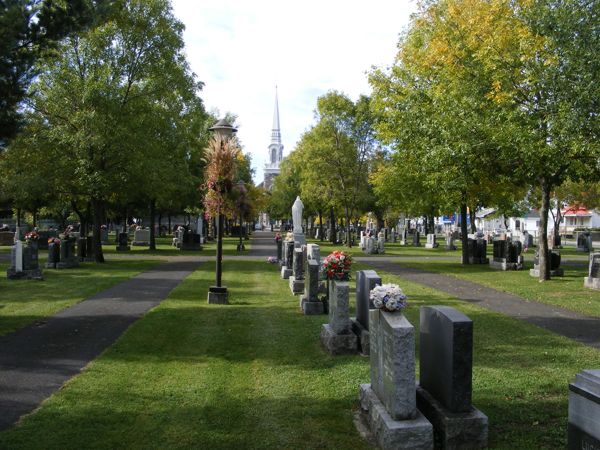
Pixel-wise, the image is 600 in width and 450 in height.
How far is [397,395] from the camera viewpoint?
4.70m

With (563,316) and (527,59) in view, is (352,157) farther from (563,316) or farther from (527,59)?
(563,316)

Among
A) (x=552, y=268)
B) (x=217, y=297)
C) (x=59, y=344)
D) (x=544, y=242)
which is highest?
(x=544, y=242)

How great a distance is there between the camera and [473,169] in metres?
17.7

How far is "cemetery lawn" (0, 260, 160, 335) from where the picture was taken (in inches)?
455

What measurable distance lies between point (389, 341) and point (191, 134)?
29394 mm

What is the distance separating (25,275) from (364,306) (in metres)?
14.3

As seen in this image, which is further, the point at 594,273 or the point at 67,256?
the point at 67,256

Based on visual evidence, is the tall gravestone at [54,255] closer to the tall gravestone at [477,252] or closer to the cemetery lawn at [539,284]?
the cemetery lawn at [539,284]

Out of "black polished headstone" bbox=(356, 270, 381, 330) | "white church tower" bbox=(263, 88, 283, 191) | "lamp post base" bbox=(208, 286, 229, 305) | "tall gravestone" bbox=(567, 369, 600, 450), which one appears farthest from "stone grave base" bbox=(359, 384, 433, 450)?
"white church tower" bbox=(263, 88, 283, 191)

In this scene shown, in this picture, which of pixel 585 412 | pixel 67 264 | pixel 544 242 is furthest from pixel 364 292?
pixel 67 264

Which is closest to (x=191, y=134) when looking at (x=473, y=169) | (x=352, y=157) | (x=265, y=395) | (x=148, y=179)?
(x=148, y=179)

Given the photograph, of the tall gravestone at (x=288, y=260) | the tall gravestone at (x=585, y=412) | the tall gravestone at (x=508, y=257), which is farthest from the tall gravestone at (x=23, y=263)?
the tall gravestone at (x=585, y=412)

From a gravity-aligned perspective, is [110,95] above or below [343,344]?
above

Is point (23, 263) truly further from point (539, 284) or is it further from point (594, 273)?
point (594, 273)
